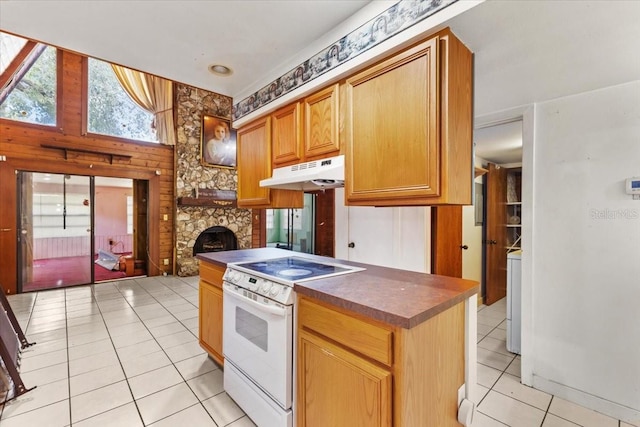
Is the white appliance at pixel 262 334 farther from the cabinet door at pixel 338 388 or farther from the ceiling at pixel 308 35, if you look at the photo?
the ceiling at pixel 308 35

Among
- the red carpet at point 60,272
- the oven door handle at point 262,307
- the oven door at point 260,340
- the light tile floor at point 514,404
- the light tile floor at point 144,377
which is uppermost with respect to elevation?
the oven door handle at point 262,307

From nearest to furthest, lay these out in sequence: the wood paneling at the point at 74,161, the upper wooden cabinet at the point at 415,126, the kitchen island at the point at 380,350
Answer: the kitchen island at the point at 380,350 < the upper wooden cabinet at the point at 415,126 < the wood paneling at the point at 74,161

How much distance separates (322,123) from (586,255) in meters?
2.05

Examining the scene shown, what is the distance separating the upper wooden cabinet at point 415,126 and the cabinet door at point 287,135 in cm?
54

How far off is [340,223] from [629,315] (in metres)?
2.66

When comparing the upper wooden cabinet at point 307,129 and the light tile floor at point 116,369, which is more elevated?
the upper wooden cabinet at point 307,129

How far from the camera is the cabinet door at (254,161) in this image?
245 cm

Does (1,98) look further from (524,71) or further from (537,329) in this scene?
(537,329)

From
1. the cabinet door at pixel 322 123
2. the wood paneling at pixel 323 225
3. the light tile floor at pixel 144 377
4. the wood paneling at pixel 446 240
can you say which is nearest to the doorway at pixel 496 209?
the light tile floor at pixel 144 377

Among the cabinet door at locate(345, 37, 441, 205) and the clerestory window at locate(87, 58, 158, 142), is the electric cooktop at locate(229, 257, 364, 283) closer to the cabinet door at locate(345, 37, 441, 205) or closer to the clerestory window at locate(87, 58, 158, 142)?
the cabinet door at locate(345, 37, 441, 205)

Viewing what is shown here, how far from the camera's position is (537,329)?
2.16 metres

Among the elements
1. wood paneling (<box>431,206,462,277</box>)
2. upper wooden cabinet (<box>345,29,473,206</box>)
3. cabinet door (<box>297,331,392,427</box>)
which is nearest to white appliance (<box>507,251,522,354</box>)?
wood paneling (<box>431,206,462,277</box>)

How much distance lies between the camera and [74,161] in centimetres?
475

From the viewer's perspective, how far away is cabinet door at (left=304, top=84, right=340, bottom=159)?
5.99 ft
